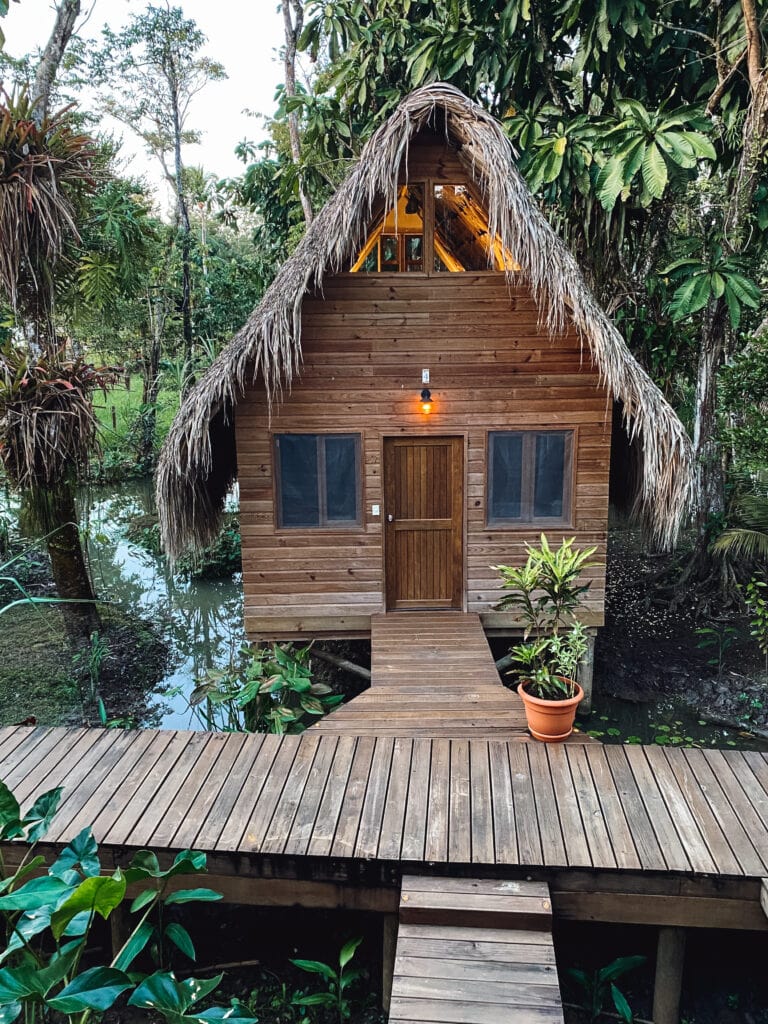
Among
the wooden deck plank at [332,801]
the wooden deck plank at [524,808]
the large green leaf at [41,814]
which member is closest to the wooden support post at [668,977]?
the wooden deck plank at [524,808]

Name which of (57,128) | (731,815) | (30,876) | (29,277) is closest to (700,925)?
(731,815)

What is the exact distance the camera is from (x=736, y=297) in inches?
218

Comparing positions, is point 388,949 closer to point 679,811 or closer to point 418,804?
point 418,804

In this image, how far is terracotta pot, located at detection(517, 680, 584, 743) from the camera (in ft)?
11.9

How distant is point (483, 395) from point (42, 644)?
5024 mm

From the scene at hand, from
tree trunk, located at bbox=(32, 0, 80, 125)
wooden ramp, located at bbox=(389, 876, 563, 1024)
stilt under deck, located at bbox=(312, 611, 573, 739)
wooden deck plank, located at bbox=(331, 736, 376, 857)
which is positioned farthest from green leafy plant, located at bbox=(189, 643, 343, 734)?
tree trunk, located at bbox=(32, 0, 80, 125)

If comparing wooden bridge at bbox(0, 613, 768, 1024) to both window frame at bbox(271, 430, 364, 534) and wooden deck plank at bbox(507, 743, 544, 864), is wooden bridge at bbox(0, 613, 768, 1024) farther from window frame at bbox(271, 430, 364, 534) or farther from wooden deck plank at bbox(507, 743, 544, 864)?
window frame at bbox(271, 430, 364, 534)

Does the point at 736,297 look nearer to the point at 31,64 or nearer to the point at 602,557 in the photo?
the point at 602,557

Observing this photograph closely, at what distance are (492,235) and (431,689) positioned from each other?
10.6 feet

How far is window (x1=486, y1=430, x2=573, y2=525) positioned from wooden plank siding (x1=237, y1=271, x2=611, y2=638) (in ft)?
0.25

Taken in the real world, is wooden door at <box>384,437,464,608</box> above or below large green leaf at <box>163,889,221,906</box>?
above

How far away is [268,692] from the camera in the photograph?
4.67 meters

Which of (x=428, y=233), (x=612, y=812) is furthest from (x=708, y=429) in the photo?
(x=612, y=812)

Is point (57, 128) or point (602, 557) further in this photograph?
point (602, 557)
